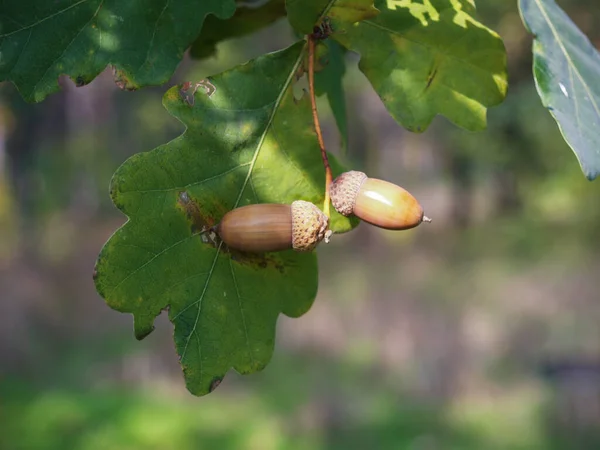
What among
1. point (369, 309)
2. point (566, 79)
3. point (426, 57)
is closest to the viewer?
point (566, 79)

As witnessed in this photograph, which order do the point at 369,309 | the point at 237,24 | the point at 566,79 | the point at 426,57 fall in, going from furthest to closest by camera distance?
1. the point at 369,309
2. the point at 237,24
3. the point at 426,57
4. the point at 566,79

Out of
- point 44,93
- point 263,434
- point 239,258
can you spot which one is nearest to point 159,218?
point 239,258

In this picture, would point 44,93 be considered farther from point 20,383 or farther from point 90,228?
point 90,228

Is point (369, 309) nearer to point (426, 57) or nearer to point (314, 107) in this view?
point (426, 57)

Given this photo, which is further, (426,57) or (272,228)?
(426,57)

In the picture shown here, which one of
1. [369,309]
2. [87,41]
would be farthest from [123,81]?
[369,309]

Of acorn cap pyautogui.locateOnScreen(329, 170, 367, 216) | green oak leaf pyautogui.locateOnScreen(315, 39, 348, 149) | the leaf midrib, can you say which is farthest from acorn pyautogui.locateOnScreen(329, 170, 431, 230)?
green oak leaf pyautogui.locateOnScreen(315, 39, 348, 149)

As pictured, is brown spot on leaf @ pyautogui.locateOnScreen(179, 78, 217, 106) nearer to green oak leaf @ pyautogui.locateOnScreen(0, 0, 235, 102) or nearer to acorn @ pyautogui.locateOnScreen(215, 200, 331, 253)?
green oak leaf @ pyautogui.locateOnScreen(0, 0, 235, 102)
